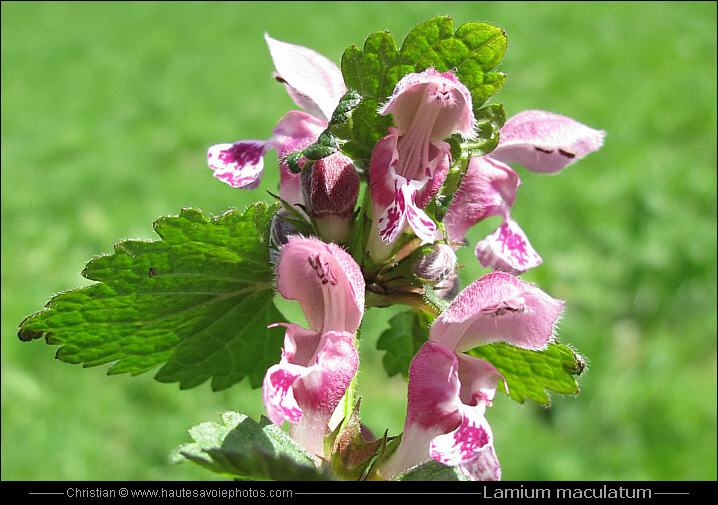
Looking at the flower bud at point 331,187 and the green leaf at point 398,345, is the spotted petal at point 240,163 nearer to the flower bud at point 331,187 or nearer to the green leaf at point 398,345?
the flower bud at point 331,187

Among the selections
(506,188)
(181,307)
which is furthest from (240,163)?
(506,188)

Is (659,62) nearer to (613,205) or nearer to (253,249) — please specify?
(613,205)

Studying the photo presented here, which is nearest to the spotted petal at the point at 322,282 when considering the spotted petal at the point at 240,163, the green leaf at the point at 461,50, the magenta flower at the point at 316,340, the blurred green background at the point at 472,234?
the magenta flower at the point at 316,340

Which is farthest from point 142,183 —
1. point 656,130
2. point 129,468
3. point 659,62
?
point 659,62

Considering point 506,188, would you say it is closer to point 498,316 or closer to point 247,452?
point 498,316

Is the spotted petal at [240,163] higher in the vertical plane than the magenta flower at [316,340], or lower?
higher
